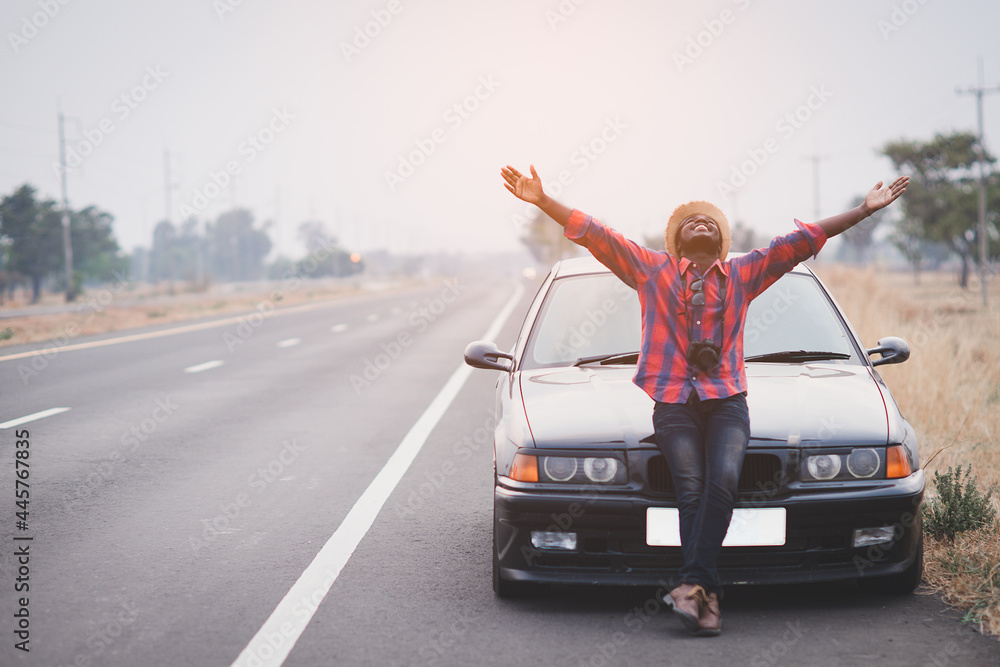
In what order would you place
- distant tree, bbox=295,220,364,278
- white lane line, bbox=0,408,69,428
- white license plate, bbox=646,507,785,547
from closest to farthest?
white license plate, bbox=646,507,785,547 < white lane line, bbox=0,408,69,428 < distant tree, bbox=295,220,364,278

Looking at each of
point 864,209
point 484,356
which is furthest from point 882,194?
point 484,356

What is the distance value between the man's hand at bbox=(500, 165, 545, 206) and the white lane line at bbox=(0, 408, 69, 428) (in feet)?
23.4

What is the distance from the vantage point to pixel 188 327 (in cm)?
2519

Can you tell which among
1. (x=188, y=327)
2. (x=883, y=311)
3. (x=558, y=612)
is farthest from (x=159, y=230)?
(x=558, y=612)

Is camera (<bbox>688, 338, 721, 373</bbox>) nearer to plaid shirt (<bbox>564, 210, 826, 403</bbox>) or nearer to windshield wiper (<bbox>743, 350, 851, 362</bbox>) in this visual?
plaid shirt (<bbox>564, 210, 826, 403</bbox>)

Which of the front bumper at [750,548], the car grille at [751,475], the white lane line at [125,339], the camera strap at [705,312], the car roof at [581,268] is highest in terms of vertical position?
the car roof at [581,268]

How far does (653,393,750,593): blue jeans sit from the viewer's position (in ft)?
12.5

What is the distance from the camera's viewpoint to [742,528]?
3971 millimetres

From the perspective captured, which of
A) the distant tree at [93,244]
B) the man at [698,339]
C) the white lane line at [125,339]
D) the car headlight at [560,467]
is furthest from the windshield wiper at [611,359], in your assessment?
the distant tree at [93,244]

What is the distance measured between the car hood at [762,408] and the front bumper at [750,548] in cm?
22

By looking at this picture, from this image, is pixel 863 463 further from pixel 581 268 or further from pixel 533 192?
pixel 581 268

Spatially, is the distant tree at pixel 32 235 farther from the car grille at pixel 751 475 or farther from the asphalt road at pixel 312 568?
the car grille at pixel 751 475

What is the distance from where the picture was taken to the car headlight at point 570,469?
159 inches

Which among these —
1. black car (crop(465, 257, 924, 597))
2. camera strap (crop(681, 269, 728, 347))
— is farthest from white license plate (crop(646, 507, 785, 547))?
camera strap (crop(681, 269, 728, 347))
